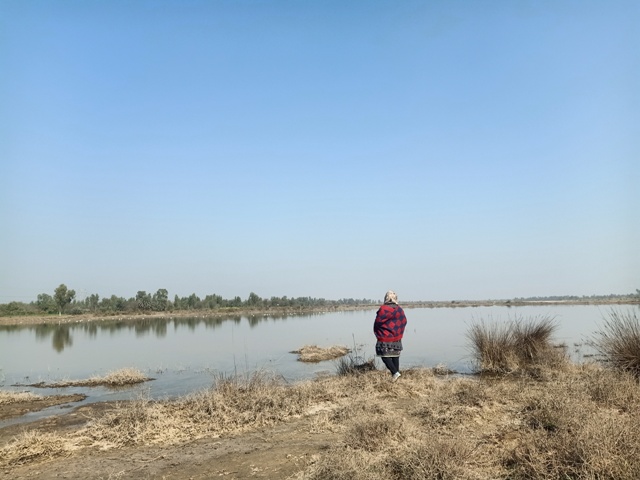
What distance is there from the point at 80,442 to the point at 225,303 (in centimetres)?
10505

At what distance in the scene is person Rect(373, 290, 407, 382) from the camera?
9.93m

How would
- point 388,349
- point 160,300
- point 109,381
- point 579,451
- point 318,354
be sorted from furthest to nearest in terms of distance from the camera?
point 160,300 → point 318,354 → point 109,381 → point 388,349 → point 579,451

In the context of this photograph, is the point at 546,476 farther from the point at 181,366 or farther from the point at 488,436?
the point at 181,366

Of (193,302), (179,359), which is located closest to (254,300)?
(193,302)

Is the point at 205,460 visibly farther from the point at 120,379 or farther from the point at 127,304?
the point at 127,304

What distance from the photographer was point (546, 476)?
3.78 metres

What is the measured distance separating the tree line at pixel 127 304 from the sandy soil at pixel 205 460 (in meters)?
84.8

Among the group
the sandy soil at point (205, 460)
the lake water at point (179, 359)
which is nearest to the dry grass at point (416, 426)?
the sandy soil at point (205, 460)

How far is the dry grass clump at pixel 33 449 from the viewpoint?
236 inches

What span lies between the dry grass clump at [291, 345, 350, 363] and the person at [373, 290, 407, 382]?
1002 cm

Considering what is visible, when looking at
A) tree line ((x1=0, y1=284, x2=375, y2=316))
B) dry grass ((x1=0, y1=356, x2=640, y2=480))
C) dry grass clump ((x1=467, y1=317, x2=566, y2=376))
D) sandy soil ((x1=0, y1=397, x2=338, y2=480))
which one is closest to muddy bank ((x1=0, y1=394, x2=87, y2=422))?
dry grass ((x1=0, y1=356, x2=640, y2=480))

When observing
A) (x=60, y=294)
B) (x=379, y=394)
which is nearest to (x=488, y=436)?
(x=379, y=394)

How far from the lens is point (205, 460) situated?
5.65 meters

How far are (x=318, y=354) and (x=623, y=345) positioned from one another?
530 inches
